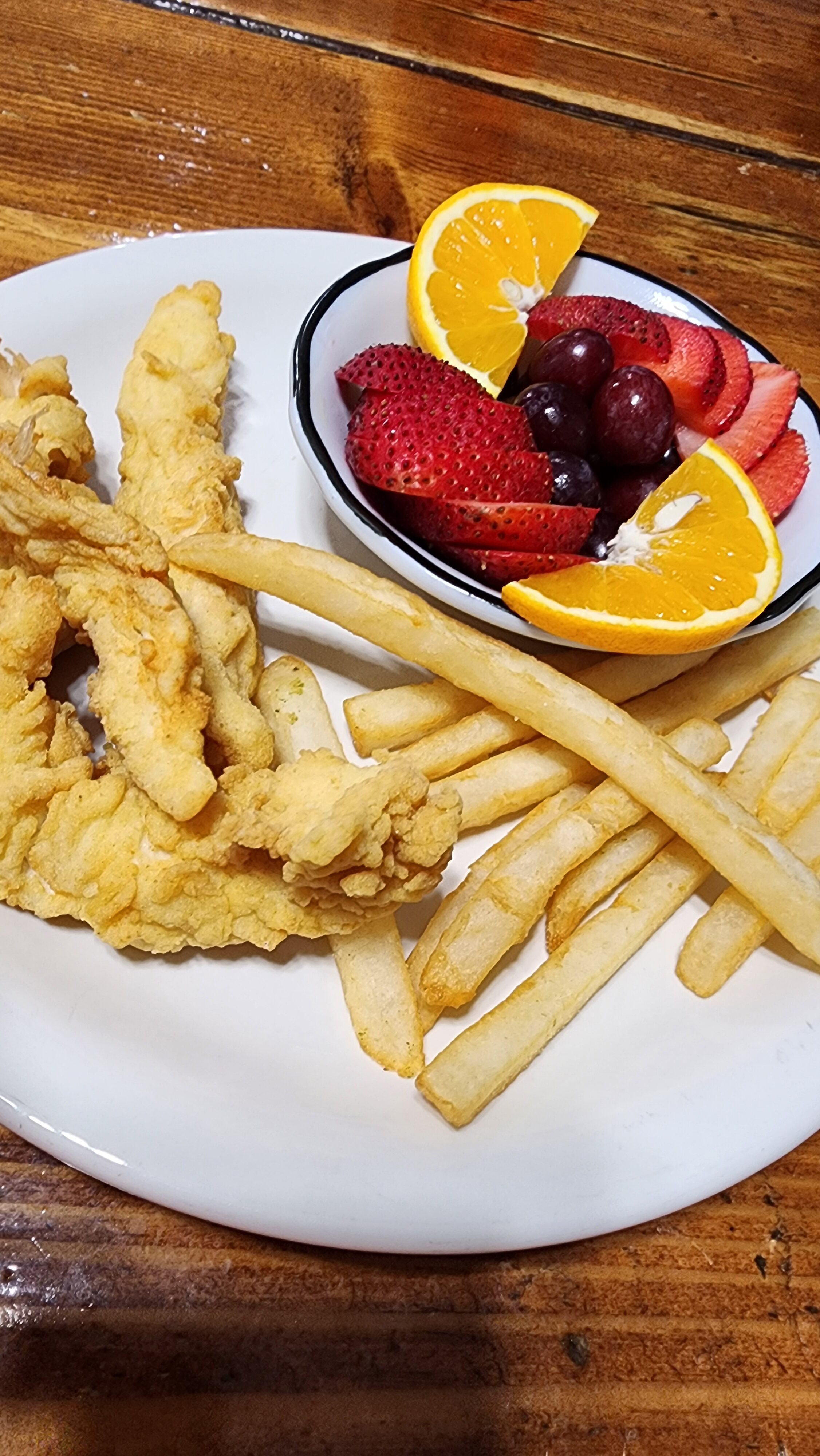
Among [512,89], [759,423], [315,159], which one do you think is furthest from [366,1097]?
[512,89]

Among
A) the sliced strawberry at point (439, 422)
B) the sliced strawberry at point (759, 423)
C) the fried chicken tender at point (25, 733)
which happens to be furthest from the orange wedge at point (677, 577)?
the fried chicken tender at point (25, 733)

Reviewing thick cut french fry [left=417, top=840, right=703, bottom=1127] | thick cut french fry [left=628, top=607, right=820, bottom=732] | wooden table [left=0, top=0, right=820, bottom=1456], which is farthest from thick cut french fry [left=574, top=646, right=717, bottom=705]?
wooden table [left=0, top=0, right=820, bottom=1456]

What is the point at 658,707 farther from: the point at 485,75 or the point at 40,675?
the point at 485,75

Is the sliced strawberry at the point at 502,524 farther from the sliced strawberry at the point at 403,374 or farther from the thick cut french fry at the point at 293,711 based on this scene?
the thick cut french fry at the point at 293,711

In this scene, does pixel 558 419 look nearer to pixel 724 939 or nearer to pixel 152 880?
pixel 724 939

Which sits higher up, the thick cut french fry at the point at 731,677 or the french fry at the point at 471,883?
the thick cut french fry at the point at 731,677

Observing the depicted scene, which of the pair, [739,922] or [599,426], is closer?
[739,922]
